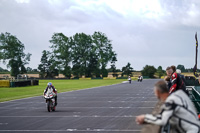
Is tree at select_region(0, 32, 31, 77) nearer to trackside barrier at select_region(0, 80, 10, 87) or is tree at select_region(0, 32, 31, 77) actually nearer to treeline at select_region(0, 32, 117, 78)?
treeline at select_region(0, 32, 117, 78)

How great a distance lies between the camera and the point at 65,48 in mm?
115750

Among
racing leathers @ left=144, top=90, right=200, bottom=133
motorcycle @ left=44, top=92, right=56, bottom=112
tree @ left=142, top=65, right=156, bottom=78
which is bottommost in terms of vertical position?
motorcycle @ left=44, top=92, right=56, bottom=112

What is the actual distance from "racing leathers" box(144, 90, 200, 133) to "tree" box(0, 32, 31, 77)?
353 feet

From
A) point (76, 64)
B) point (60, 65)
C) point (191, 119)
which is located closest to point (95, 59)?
point (76, 64)

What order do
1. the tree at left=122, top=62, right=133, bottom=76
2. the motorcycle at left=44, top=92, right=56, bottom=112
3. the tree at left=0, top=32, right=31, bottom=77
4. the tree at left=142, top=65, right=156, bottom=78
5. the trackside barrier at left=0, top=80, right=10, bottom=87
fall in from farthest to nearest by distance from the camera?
the tree at left=122, top=62, right=133, bottom=76, the tree at left=142, top=65, right=156, bottom=78, the tree at left=0, top=32, right=31, bottom=77, the trackside barrier at left=0, top=80, right=10, bottom=87, the motorcycle at left=44, top=92, right=56, bottom=112

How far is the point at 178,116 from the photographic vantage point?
3.98 m

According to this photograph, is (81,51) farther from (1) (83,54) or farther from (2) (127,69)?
(2) (127,69)

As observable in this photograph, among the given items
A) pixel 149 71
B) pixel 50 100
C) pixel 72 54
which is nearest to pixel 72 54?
pixel 72 54

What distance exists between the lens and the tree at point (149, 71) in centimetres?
14675

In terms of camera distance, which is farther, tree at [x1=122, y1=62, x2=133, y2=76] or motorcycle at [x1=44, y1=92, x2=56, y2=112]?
tree at [x1=122, y1=62, x2=133, y2=76]

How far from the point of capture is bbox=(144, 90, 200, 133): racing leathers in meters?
3.87

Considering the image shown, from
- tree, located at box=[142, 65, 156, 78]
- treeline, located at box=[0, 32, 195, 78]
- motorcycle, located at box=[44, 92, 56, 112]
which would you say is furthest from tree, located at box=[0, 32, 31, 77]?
motorcycle, located at box=[44, 92, 56, 112]

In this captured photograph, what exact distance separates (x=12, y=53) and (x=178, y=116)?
4312 inches

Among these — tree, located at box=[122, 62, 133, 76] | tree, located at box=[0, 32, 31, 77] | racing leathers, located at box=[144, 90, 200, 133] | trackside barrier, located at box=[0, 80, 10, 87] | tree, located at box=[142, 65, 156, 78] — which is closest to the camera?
racing leathers, located at box=[144, 90, 200, 133]
